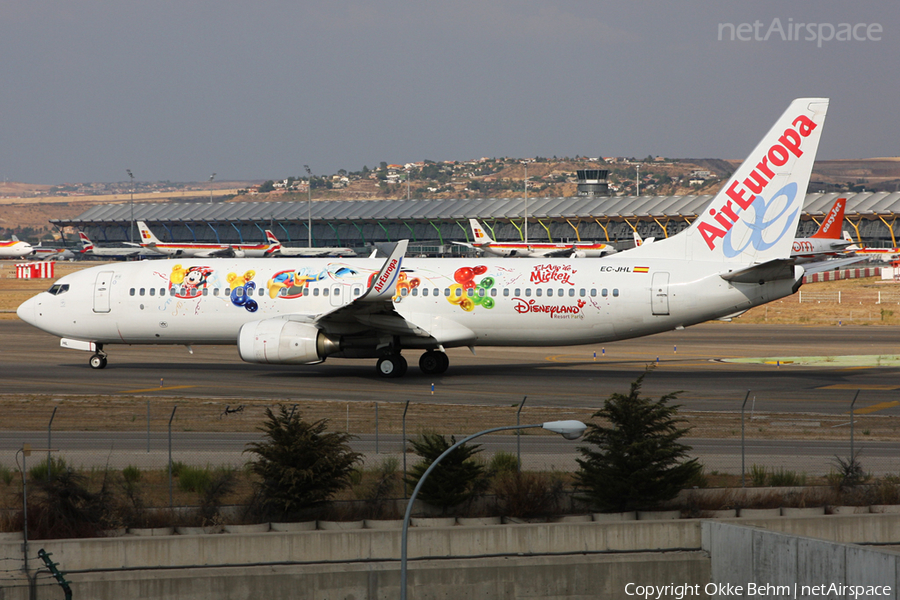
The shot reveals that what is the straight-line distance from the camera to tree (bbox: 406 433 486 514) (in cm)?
1881

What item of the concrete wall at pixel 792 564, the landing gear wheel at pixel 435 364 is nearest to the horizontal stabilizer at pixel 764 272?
the landing gear wheel at pixel 435 364

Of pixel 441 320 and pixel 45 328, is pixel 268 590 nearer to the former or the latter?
pixel 441 320

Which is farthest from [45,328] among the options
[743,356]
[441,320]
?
[743,356]

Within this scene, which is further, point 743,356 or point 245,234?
point 245,234

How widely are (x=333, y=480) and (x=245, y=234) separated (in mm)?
160062

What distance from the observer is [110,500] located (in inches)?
706

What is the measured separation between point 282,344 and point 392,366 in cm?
435

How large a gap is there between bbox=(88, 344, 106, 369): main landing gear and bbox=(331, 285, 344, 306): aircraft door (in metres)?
10.5

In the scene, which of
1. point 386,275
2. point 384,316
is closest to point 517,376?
point 384,316

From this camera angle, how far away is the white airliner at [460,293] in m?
32.3

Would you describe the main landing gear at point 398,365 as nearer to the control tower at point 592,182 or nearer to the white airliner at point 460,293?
the white airliner at point 460,293

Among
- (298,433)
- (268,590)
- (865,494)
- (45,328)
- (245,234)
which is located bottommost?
(268,590)

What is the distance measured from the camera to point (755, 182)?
32562 millimetres

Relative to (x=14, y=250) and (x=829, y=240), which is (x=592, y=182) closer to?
(x=14, y=250)
